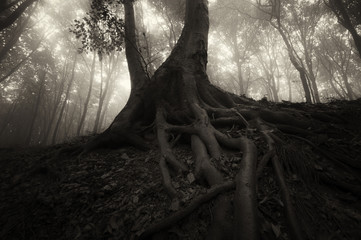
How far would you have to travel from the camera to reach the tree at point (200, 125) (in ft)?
5.61

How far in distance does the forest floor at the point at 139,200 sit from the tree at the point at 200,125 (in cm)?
14

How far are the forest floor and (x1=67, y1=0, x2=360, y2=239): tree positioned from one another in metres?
0.14

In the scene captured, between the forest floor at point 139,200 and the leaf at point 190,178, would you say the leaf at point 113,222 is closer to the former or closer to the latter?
the forest floor at point 139,200

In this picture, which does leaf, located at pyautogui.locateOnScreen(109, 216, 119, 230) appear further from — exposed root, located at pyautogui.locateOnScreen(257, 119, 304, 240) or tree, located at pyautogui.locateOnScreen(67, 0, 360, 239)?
exposed root, located at pyautogui.locateOnScreen(257, 119, 304, 240)

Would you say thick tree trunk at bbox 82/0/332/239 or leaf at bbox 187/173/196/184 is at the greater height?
thick tree trunk at bbox 82/0/332/239

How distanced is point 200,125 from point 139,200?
66.3 inches

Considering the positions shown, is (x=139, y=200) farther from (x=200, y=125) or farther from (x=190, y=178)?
(x=200, y=125)

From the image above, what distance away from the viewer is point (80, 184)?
2793 mm

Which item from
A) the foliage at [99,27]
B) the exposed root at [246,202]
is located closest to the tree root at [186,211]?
the exposed root at [246,202]

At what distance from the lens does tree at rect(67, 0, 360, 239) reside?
1.71m

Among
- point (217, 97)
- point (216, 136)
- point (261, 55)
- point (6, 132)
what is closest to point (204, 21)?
point (217, 97)

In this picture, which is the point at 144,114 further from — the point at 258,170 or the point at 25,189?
the point at 258,170

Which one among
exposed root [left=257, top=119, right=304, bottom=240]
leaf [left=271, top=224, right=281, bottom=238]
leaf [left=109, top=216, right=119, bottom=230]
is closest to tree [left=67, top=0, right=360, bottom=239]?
exposed root [left=257, top=119, right=304, bottom=240]

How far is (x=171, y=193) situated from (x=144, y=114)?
2978 millimetres
